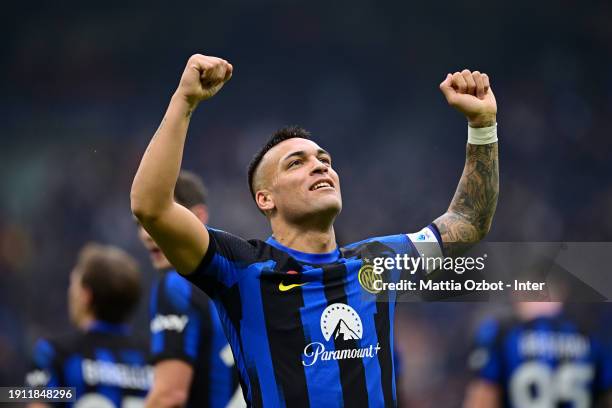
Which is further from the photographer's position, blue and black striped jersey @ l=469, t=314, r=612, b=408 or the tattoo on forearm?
blue and black striped jersey @ l=469, t=314, r=612, b=408

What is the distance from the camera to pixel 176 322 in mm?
4672

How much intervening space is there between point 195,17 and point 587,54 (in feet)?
16.7

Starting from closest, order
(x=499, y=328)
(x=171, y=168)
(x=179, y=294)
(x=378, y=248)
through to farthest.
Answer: (x=171, y=168)
(x=378, y=248)
(x=179, y=294)
(x=499, y=328)

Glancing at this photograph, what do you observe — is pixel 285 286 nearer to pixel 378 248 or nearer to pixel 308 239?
pixel 308 239

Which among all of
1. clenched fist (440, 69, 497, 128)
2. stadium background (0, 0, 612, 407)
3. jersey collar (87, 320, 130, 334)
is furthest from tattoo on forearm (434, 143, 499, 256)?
stadium background (0, 0, 612, 407)

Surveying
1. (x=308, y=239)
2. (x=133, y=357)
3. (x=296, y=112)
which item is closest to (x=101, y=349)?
(x=133, y=357)

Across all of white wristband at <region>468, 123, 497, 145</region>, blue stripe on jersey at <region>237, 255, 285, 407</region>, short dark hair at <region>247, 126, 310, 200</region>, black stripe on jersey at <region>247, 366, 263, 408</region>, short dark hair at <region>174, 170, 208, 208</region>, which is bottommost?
black stripe on jersey at <region>247, 366, 263, 408</region>

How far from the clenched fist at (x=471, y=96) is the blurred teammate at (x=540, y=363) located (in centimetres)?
275

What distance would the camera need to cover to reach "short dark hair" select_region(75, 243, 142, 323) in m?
5.14

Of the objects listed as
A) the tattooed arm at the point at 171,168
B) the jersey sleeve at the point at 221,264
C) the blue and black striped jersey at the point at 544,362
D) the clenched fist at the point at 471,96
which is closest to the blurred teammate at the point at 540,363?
the blue and black striped jersey at the point at 544,362

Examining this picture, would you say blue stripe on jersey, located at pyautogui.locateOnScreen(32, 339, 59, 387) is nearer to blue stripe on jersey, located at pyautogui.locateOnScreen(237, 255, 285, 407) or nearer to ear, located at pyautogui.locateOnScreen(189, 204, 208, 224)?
ear, located at pyautogui.locateOnScreen(189, 204, 208, 224)

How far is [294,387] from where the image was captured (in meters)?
2.82

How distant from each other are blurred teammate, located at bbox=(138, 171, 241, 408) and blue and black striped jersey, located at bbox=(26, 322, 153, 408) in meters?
0.48

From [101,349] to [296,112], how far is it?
5.87 metres
